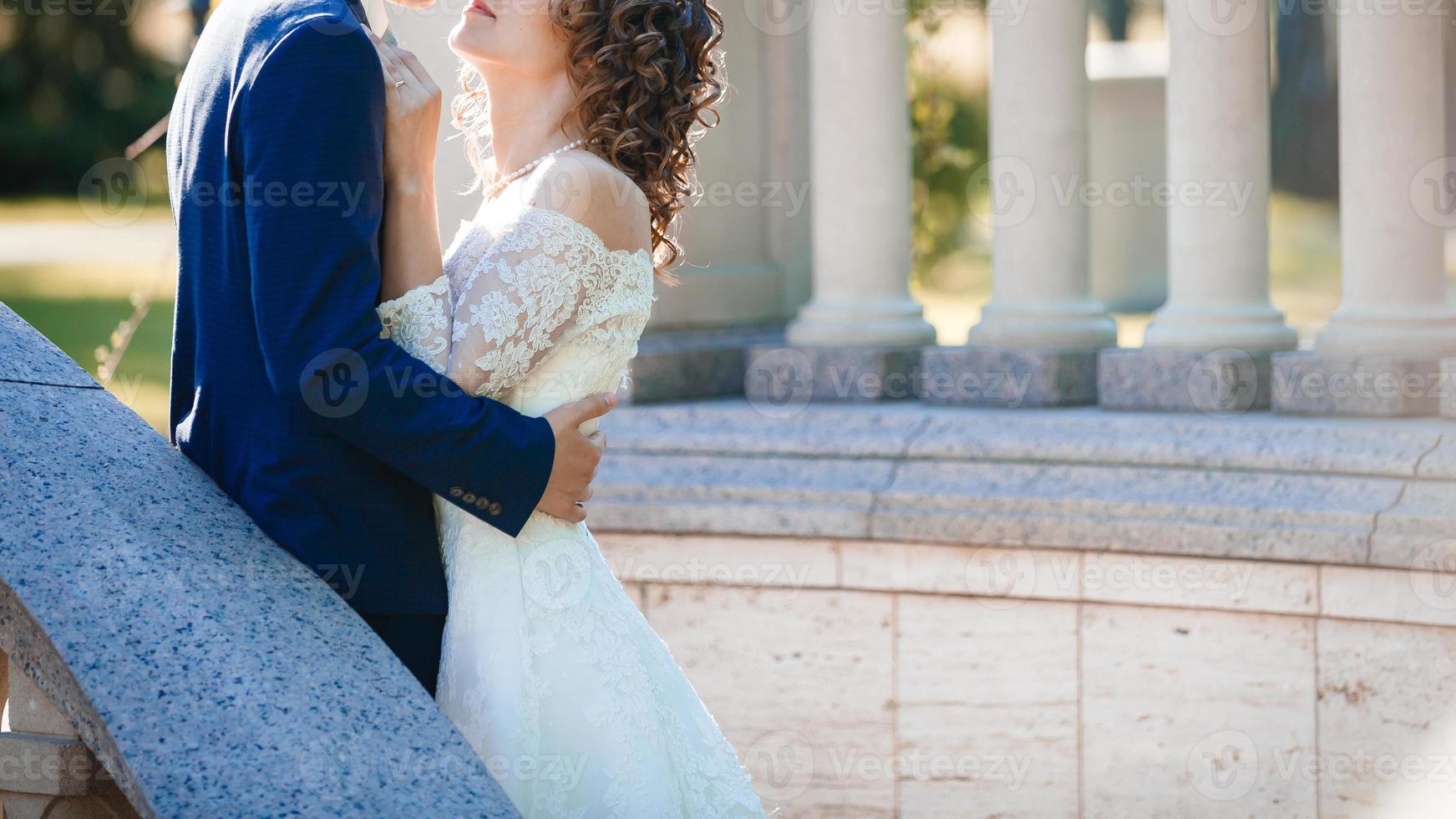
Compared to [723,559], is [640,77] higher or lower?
higher

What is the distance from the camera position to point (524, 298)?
2971 mm

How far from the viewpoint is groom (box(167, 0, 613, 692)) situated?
2.58 meters

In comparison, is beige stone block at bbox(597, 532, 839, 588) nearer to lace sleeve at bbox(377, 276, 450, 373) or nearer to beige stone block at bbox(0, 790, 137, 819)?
lace sleeve at bbox(377, 276, 450, 373)

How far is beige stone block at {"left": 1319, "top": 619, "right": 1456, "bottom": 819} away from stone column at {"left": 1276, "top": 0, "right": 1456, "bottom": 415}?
1050 mm

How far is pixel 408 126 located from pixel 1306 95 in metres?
12.5

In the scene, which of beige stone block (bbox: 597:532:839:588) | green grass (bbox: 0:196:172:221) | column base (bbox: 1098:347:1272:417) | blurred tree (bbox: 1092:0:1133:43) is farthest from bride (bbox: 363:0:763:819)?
green grass (bbox: 0:196:172:221)

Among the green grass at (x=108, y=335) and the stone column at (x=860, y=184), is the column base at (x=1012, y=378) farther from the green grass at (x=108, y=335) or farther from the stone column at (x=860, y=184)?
the green grass at (x=108, y=335)

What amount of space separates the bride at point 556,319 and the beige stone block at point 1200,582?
117 inches

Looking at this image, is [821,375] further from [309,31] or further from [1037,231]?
[309,31]

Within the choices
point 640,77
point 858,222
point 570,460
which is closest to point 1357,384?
point 858,222

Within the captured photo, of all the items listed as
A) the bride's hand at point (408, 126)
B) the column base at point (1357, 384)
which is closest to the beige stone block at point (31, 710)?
the bride's hand at point (408, 126)

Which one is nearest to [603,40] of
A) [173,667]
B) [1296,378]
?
[173,667]

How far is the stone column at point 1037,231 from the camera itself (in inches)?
270

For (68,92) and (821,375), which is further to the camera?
(68,92)
